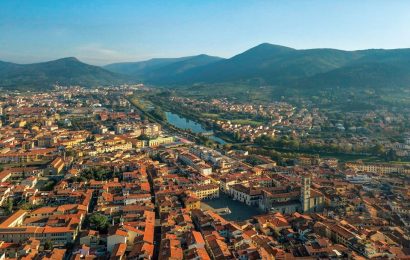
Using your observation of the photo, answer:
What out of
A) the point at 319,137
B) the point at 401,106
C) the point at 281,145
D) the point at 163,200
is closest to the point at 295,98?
the point at 401,106

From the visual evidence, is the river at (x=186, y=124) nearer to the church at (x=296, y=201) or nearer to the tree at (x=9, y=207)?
the church at (x=296, y=201)

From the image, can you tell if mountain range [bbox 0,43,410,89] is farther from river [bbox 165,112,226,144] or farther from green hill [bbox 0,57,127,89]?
river [bbox 165,112,226,144]

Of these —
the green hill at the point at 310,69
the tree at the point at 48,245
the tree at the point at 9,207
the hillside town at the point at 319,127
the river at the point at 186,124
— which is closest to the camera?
the tree at the point at 48,245

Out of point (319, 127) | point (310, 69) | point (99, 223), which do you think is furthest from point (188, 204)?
point (310, 69)

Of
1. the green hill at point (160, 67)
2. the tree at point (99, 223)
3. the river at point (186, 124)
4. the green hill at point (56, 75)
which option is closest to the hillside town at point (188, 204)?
the tree at point (99, 223)

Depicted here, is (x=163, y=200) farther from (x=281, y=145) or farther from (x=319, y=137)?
(x=319, y=137)
